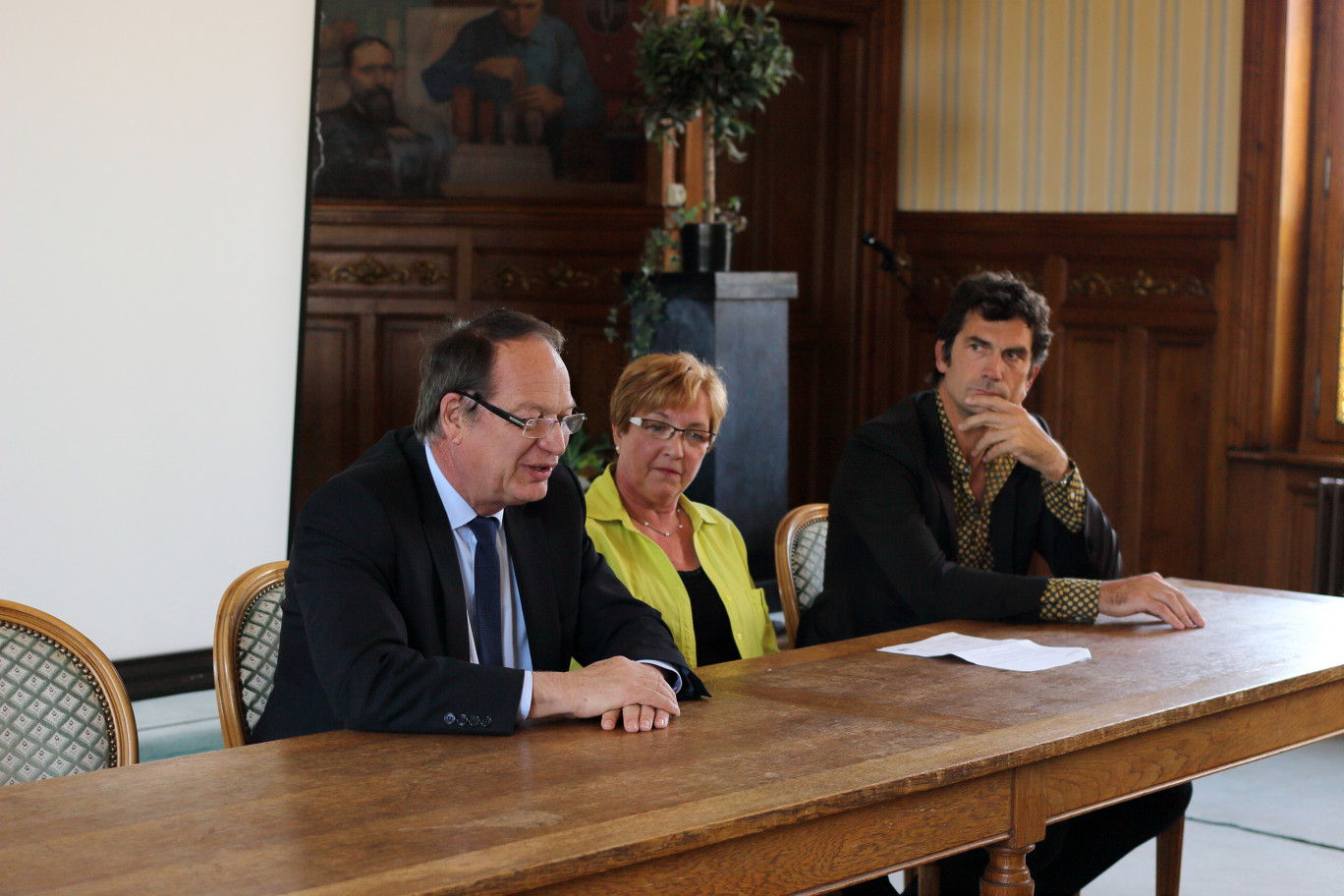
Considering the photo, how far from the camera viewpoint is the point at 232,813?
4.88 ft

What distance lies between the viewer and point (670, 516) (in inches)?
112

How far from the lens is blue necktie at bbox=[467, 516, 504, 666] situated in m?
2.10

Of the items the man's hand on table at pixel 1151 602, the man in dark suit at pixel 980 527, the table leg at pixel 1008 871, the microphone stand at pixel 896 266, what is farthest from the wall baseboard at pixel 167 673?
the microphone stand at pixel 896 266

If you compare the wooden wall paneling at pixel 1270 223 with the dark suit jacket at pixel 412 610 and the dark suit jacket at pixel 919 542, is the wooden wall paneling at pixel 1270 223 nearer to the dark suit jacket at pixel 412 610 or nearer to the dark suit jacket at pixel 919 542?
the dark suit jacket at pixel 919 542

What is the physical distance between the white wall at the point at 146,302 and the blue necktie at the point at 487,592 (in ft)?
7.26

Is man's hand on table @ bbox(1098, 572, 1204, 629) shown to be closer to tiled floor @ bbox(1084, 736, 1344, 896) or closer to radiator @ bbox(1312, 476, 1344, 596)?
tiled floor @ bbox(1084, 736, 1344, 896)

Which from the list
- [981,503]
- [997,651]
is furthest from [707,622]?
[981,503]

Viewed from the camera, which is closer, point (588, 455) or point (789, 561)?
point (789, 561)

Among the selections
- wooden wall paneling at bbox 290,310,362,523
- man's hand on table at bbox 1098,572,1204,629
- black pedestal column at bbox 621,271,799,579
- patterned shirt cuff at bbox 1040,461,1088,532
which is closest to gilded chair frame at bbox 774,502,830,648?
patterned shirt cuff at bbox 1040,461,1088,532

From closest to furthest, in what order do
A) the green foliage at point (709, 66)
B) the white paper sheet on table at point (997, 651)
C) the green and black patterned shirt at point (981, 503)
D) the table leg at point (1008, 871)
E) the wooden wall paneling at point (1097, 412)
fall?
1. the table leg at point (1008, 871)
2. the white paper sheet on table at point (997, 651)
3. the green and black patterned shirt at point (981, 503)
4. the green foliage at point (709, 66)
5. the wooden wall paneling at point (1097, 412)

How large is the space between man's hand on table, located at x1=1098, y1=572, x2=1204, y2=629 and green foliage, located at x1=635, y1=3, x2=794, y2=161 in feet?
9.25

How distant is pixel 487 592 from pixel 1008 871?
0.85 m

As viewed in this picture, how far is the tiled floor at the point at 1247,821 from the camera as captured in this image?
327 cm

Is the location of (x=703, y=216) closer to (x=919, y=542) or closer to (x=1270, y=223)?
(x=1270, y=223)
